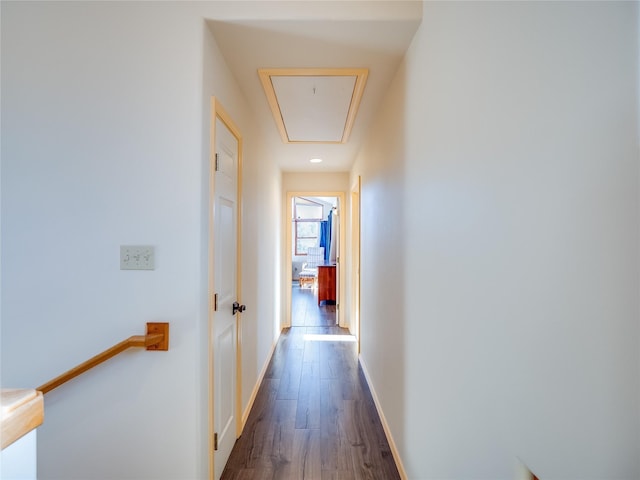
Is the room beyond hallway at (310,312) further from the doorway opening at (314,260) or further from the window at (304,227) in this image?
the window at (304,227)

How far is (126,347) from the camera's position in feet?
4.48

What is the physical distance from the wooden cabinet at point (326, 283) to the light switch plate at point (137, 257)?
17.2 ft

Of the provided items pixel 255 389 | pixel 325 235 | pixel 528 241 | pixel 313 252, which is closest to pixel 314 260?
pixel 313 252

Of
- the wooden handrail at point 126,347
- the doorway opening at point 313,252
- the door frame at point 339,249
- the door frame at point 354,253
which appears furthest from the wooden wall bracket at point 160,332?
the doorway opening at point 313,252

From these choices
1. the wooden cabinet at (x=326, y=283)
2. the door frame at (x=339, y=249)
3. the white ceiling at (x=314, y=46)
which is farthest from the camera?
the wooden cabinet at (x=326, y=283)

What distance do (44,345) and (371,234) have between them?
2.27 meters

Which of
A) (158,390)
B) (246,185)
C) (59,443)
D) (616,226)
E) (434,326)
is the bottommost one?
(59,443)

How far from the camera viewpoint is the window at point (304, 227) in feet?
33.9

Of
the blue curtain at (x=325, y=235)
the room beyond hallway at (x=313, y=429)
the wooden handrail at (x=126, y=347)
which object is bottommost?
the room beyond hallway at (x=313, y=429)

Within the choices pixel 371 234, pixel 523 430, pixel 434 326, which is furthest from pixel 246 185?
pixel 523 430

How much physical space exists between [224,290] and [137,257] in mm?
545

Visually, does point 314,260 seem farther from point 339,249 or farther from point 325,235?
point 339,249

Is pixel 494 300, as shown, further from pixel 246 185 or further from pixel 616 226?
pixel 246 185

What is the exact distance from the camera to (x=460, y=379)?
110 centimetres
